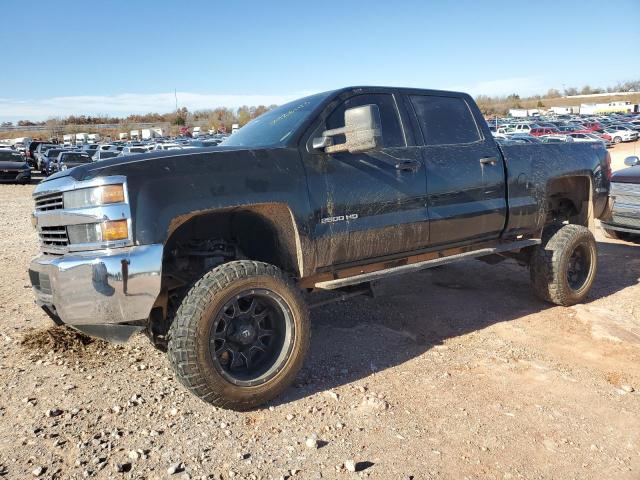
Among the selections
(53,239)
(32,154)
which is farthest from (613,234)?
(32,154)

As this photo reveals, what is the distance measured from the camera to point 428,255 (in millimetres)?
4457

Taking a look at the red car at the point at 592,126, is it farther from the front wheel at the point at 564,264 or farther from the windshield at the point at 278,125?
the windshield at the point at 278,125

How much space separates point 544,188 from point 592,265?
1.11 m

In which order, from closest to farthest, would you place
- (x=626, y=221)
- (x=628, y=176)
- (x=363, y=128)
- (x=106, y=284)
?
(x=106, y=284) → (x=363, y=128) → (x=626, y=221) → (x=628, y=176)

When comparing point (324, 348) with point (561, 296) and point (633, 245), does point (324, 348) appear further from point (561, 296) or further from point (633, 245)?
point (633, 245)

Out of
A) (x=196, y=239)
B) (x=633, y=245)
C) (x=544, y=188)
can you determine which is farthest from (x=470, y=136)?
(x=633, y=245)

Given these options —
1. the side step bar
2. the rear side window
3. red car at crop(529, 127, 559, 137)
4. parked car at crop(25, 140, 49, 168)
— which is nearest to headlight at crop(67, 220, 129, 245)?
the side step bar

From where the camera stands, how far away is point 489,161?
15.3 feet

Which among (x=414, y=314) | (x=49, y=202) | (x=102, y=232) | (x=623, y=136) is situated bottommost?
(x=623, y=136)

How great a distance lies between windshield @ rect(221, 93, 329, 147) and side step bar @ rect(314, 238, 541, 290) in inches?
41.8

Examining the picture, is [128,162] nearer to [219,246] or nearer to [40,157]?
[219,246]

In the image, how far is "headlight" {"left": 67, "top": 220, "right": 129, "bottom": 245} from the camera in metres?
3.01

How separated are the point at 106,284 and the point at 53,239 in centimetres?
75

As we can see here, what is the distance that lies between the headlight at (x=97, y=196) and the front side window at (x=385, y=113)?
5.71 feet
